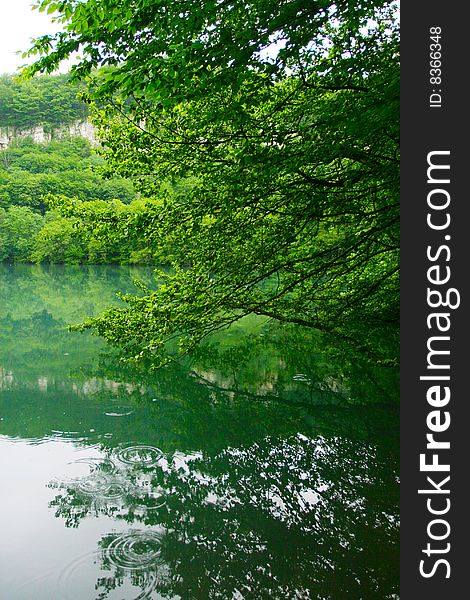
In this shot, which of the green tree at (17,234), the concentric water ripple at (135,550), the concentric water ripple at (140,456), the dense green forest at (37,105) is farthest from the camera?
the dense green forest at (37,105)

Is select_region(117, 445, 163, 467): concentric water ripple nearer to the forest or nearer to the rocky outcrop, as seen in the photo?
the forest

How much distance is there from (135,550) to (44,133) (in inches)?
4473

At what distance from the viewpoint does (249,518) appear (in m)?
5.71

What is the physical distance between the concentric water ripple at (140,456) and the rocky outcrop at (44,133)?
10501 cm

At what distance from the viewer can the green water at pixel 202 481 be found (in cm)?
473

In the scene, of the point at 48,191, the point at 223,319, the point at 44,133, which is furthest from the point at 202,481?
the point at 44,133

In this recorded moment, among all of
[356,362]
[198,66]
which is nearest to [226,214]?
[198,66]

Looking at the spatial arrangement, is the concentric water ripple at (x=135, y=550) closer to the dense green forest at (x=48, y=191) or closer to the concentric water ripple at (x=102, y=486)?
the concentric water ripple at (x=102, y=486)

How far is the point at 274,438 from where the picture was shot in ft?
26.7

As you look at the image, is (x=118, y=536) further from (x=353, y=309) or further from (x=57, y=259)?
(x=57, y=259)

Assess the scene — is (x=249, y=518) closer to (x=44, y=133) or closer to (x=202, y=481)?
(x=202, y=481)

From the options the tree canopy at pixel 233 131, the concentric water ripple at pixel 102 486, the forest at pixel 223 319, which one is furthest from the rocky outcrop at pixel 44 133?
the concentric water ripple at pixel 102 486

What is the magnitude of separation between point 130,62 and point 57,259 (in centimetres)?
5824

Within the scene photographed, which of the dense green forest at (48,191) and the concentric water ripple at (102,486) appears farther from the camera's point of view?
the dense green forest at (48,191)
